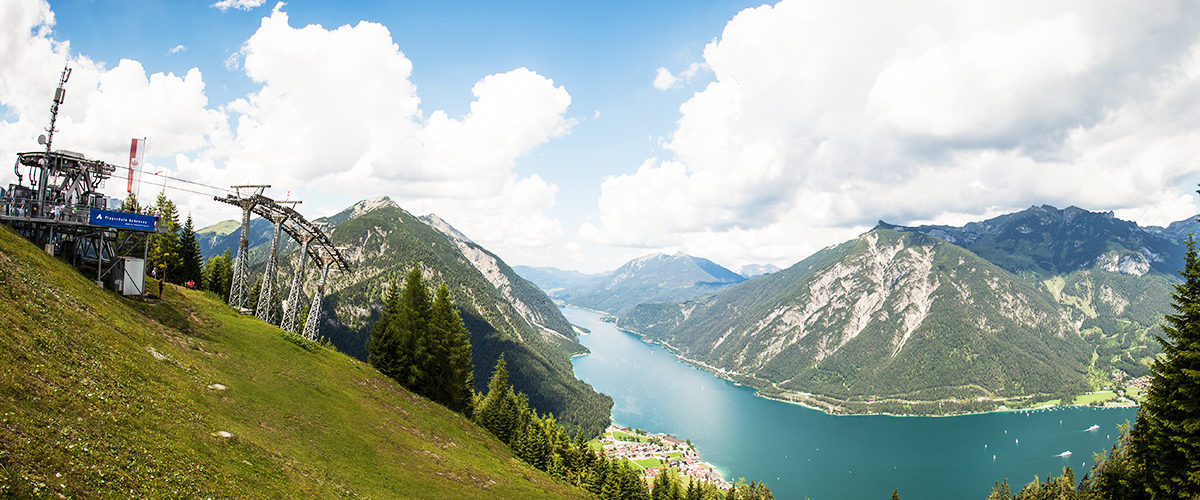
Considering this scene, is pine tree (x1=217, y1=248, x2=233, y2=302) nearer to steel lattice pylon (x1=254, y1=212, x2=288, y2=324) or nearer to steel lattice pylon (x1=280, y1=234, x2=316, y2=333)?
steel lattice pylon (x1=254, y1=212, x2=288, y2=324)

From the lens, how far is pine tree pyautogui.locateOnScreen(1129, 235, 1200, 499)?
23938mm

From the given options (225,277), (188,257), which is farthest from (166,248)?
(225,277)

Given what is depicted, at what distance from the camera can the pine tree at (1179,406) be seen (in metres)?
23.9

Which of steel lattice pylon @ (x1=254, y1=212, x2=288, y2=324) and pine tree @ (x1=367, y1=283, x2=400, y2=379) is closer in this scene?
pine tree @ (x1=367, y1=283, x2=400, y2=379)

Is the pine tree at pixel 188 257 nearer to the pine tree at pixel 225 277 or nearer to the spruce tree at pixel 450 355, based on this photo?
the pine tree at pixel 225 277

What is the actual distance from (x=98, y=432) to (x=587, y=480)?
74137 mm

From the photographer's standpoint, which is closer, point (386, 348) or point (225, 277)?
point (386, 348)

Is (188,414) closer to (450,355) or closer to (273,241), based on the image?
(450,355)

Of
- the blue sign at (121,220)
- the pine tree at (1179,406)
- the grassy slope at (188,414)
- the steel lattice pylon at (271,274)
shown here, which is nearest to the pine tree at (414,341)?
the grassy slope at (188,414)

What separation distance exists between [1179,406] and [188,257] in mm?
108213

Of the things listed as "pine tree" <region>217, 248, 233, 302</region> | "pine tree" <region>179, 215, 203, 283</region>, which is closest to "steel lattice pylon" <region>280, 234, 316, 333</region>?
"pine tree" <region>179, 215, 203, 283</region>

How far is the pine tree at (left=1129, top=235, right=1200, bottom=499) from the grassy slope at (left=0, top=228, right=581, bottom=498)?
116 feet

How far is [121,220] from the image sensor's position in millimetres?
39062

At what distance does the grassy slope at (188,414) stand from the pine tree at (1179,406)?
116ft
